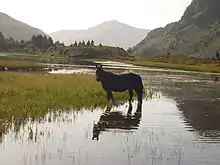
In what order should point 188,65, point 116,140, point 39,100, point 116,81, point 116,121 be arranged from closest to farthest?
point 116,140, point 116,121, point 39,100, point 116,81, point 188,65

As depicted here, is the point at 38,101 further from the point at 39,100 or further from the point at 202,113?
the point at 202,113

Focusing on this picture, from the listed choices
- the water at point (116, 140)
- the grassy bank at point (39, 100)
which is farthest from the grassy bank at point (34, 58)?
the water at point (116, 140)

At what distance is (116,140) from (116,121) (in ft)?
14.7

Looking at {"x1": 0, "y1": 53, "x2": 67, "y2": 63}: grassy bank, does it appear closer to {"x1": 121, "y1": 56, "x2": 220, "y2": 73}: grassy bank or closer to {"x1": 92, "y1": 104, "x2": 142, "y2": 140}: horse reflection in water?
{"x1": 121, "y1": 56, "x2": 220, "y2": 73}: grassy bank

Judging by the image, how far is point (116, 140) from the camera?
55.2 feet

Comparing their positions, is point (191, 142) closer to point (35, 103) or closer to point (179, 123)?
point (179, 123)

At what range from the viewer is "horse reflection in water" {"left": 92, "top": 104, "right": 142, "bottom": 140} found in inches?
758

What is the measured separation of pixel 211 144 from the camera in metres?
16.8

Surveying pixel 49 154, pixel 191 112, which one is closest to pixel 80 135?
pixel 49 154

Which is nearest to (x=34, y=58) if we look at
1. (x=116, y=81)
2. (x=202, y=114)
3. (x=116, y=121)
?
(x=116, y=81)

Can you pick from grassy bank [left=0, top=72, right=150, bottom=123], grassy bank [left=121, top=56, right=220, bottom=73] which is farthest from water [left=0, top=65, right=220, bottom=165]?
grassy bank [left=121, top=56, right=220, bottom=73]

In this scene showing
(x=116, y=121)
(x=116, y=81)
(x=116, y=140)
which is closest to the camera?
(x=116, y=140)

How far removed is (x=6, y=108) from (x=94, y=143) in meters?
6.72

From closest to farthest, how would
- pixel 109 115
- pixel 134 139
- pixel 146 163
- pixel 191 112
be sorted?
pixel 146 163, pixel 134 139, pixel 109 115, pixel 191 112
